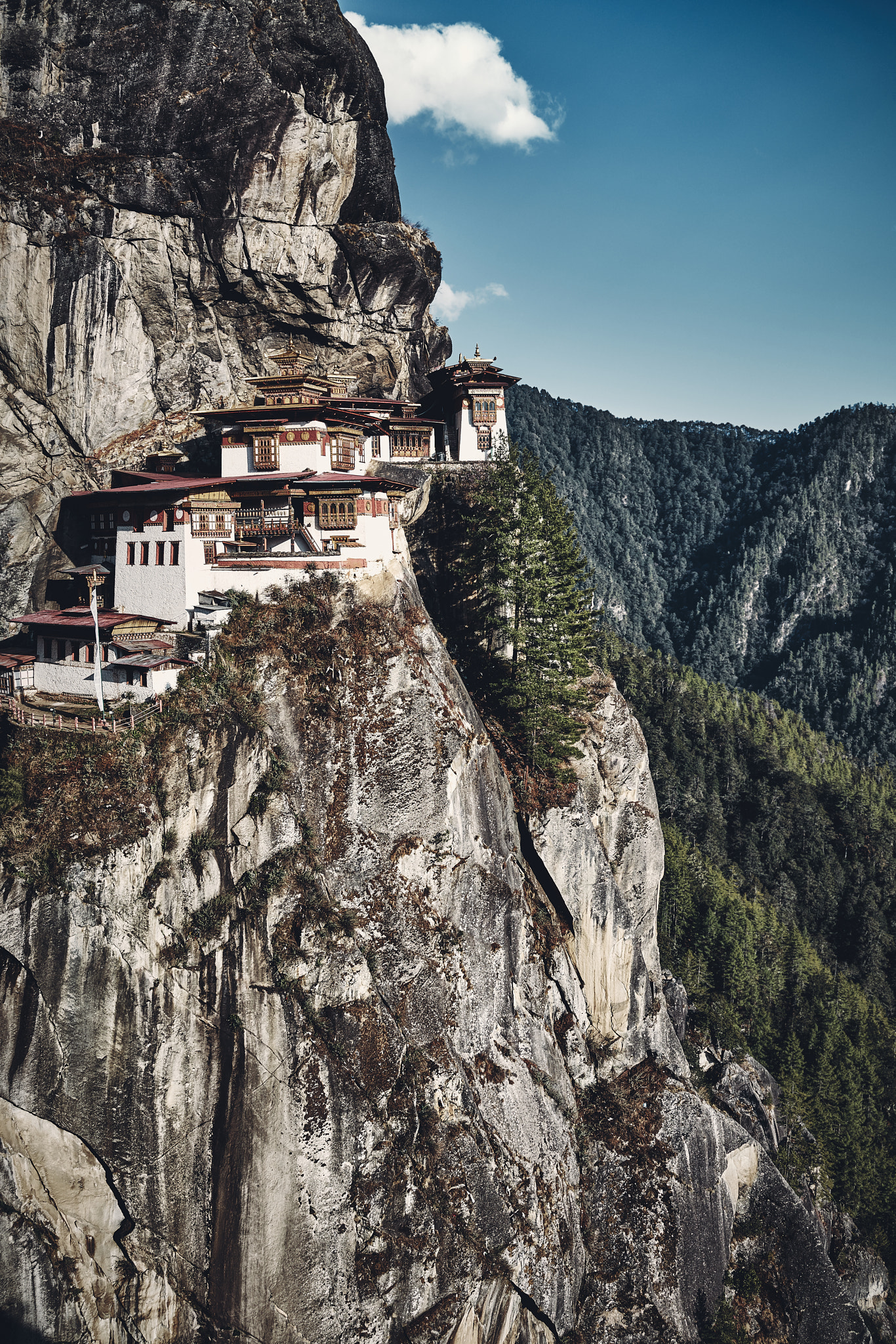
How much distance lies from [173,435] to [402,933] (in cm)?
3565

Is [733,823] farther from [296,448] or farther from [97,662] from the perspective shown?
[97,662]

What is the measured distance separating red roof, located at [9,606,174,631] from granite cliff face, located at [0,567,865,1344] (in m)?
9.20

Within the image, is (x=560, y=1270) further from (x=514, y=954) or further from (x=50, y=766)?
(x=50, y=766)

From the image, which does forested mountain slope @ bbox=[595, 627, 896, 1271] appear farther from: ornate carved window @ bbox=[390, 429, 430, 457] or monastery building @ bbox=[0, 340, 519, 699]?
monastery building @ bbox=[0, 340, 519, 699]

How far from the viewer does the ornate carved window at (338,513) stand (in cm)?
4744

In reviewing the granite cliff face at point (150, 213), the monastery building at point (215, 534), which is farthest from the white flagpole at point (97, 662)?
the granite cliff face at point (150, 213)

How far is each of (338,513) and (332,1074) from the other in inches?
1097

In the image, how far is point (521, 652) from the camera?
2052 inches

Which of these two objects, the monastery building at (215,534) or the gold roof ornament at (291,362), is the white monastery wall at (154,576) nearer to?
the monastery building at (215,534)

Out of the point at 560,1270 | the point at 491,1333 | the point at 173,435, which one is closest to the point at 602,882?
the point at 560,1270

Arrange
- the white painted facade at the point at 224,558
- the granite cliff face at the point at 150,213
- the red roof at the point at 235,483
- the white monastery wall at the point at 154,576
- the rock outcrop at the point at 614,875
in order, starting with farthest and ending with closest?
the granite cliff face at the point at 150,213, the rock outcrop at the point at 614,875, the red roof at the point at 235,483, the white monastery wall at the point at 154,576, the white painted facade at the point at 224,558

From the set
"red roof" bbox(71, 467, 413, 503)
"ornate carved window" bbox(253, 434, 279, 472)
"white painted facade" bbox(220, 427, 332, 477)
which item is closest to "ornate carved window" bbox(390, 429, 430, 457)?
"white painted facade" bbox(220, 427, 332, 477)

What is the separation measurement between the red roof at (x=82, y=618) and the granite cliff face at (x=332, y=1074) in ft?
30.2

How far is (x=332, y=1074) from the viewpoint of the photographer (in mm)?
36375
